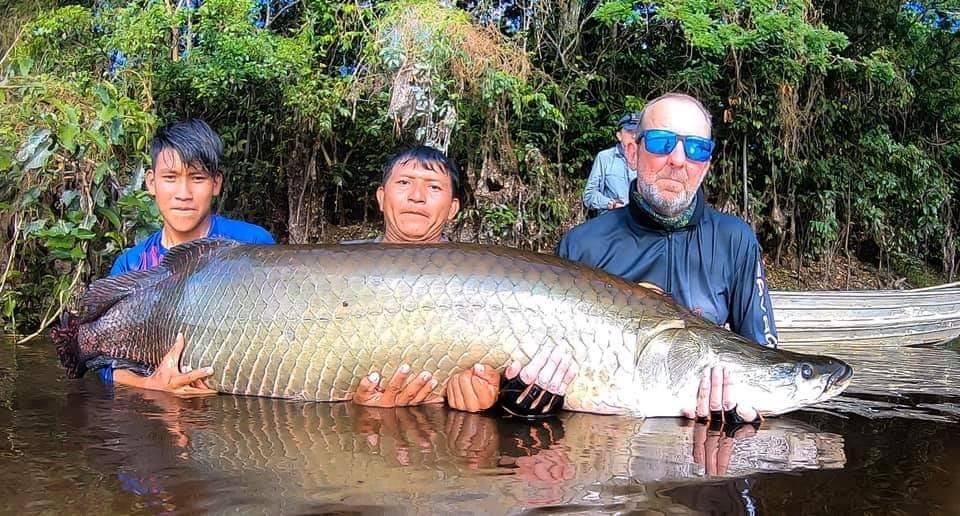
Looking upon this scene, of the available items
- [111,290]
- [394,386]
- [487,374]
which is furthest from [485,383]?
[111,290]

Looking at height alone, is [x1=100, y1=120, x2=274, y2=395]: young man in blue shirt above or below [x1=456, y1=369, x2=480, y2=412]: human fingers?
above

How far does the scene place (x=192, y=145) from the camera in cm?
360

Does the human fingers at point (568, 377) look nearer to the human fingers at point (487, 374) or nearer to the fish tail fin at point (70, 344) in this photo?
the human fingers at point (487, 374)

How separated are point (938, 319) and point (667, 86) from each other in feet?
16.4

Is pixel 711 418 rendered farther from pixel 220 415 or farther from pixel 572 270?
pixel 220 415

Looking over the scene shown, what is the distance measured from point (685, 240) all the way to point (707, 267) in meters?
0.14

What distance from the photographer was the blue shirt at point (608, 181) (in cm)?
675

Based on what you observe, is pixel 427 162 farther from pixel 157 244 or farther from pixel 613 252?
pixel 157 244

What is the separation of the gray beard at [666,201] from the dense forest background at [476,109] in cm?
434

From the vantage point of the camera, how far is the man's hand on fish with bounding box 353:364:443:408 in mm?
2861

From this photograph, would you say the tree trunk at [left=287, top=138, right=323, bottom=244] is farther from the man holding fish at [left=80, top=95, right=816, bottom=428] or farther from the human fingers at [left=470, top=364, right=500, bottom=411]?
the human fingers at [left=470, top=364, right=500, bottom=411]

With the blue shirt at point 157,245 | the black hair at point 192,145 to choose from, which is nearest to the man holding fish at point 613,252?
the blue shirt at point 157,245

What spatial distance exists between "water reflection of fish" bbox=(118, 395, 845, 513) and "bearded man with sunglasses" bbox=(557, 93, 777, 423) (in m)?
0.56

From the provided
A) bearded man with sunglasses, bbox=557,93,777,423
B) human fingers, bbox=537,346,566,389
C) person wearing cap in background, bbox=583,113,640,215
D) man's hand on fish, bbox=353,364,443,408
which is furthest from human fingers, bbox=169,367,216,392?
person wearing cap in background, bbox=583,113,640,215
